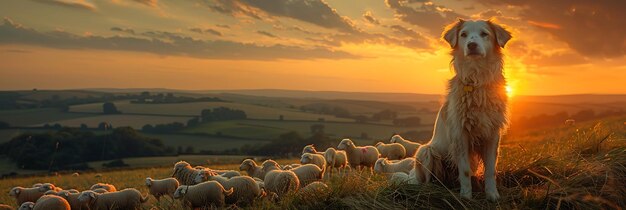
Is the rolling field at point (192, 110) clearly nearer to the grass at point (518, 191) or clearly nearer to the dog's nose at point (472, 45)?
the grass at point (518, 191)

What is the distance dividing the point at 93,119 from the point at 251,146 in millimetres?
32027

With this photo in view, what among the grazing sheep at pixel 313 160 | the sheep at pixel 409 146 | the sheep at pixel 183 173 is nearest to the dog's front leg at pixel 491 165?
the grazing sheep at pixel 313 160

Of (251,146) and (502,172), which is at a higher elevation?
(502,172)

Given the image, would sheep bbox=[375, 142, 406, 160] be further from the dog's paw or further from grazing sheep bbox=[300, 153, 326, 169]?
the dog's paw

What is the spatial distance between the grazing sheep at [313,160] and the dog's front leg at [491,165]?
22.2ft

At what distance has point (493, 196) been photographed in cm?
648

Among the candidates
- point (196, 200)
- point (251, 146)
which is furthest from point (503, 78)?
point (251, 146)

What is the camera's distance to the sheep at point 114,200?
9805mm

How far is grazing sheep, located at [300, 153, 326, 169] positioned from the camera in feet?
43.8

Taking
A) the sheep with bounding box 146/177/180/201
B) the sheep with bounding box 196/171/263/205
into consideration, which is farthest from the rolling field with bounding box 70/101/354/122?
the sheep with bounding box 196/171/263/205

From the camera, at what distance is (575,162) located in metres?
7.57

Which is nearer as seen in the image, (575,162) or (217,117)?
(575,162)

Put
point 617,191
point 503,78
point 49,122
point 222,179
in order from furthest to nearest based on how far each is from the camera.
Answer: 1. point 49,122
2. point 222,179
3. point 503,78
4. point 617,191

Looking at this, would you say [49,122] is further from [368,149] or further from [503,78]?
[503,78]
